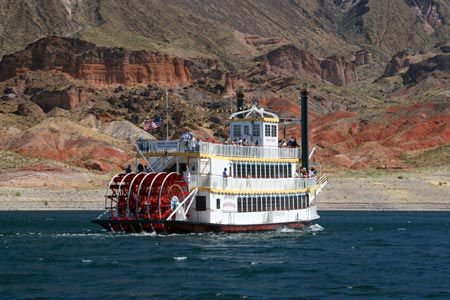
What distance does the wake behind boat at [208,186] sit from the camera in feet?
231

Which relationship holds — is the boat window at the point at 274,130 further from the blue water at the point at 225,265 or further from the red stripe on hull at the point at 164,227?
the red stripe on hull at the point at 164,227

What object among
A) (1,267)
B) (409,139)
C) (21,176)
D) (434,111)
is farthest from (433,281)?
(434,111)

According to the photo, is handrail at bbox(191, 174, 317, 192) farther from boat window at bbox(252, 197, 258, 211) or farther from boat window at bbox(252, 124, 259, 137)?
boat window at bbox(252, 124, 259, 137)

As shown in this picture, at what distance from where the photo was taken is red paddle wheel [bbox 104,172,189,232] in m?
69.8

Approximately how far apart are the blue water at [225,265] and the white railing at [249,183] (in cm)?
297

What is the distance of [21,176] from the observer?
134 metres

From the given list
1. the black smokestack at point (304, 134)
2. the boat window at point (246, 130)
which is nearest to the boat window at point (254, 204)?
the boat window at point (246, 130)

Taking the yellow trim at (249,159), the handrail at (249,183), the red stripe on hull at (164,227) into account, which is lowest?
the red stripe on hull at (164,227)

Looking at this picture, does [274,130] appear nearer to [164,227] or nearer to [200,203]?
[200,203]

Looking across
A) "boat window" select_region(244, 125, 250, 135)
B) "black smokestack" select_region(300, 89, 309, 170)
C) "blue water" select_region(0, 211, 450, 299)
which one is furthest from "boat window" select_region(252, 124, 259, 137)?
"black smokestack" select_region(300, 89, 309, 170)

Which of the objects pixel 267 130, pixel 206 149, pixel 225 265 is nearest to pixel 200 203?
pixel 206 149

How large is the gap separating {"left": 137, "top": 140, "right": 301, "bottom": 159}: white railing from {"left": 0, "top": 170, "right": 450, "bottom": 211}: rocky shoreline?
4339 cm

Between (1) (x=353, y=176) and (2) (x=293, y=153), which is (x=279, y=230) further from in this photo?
(1) (x=353, y=176)

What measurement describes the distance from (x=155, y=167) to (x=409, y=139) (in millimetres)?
110025
